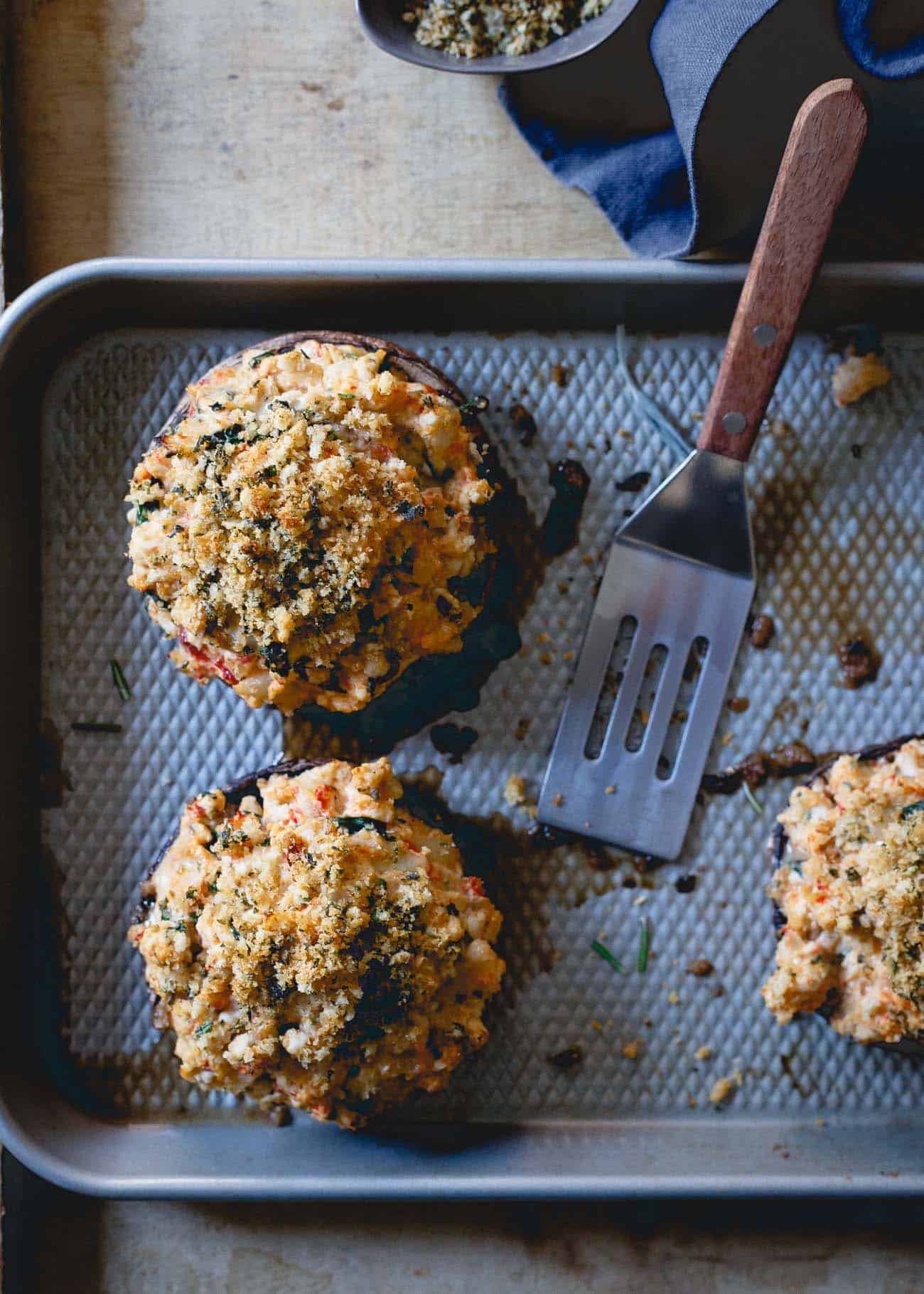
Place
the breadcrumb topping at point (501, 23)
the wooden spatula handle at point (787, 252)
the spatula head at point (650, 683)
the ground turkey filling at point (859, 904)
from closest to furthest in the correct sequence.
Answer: the wooden spatula handle at point (787, 252) → the ground turkey filling at point (859, 904) → the breadcrumb topping at point (501, 23) → the spatula head at point (650, 683)

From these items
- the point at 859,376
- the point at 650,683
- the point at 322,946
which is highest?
the point at 859,376

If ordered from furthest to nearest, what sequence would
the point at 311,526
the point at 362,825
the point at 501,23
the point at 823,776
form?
1. the point at 823,776
2. the point at 501,23
3. the point at 362,825
4. the point at 311,526

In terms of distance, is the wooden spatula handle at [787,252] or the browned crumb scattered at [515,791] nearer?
the wooden spatula handle at [787,252]

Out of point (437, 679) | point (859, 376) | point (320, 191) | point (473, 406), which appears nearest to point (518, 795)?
point (437, 679)

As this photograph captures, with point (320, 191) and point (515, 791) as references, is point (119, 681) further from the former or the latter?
point (320, 191)

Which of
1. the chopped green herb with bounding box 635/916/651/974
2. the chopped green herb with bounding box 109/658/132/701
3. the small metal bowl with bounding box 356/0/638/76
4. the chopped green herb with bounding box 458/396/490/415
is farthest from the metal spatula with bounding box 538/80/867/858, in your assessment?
the chopped green herb with bounding box 109/658/132/701

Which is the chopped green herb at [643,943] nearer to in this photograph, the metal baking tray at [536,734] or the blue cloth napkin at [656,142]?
the metal baking tray at [536,734]

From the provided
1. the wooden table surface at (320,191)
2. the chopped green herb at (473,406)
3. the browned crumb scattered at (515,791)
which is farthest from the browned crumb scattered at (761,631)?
the wooden table surface at (320,191)
